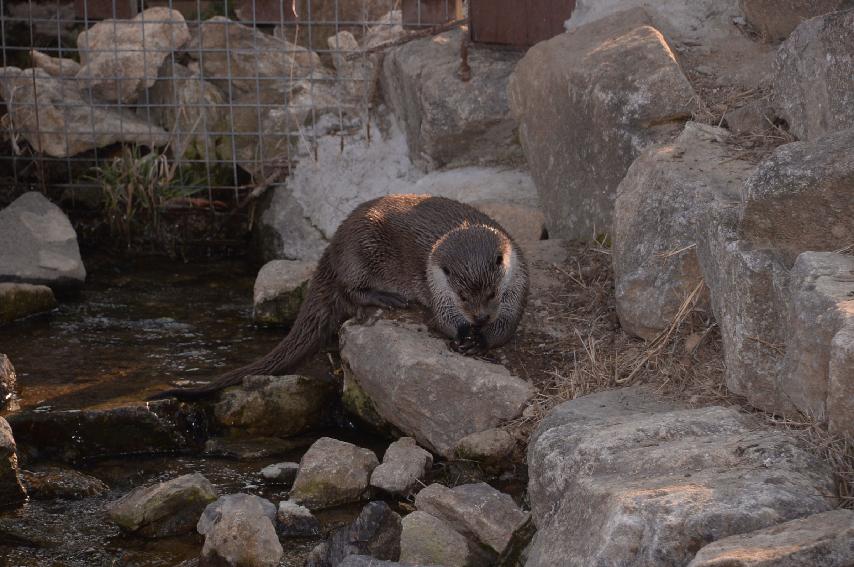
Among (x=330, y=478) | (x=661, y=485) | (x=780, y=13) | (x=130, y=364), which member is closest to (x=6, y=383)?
(x=130, y=364)

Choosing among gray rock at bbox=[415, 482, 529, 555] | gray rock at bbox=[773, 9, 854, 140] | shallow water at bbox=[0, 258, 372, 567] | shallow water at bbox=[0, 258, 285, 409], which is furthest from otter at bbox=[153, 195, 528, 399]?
gray rock at bbox=[773, 9, 854, 140]

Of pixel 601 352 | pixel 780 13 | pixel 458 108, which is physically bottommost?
pixel 601 352

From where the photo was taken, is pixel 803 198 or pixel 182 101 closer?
pixel 803 198

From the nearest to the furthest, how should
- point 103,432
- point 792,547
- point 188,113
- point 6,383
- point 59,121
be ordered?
point 792,547
point 103,432
point 6,383
point 59,121
point 188,113

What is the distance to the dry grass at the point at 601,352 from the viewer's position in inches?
142

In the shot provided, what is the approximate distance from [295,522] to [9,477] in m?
0.98

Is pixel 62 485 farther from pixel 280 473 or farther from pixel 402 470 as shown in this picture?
pixel 402 470

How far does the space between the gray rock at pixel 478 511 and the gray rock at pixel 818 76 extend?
1.53 metres

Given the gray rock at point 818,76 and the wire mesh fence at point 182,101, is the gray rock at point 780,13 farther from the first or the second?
the wire mesh fence at point 182,101

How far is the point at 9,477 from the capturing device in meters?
3.77

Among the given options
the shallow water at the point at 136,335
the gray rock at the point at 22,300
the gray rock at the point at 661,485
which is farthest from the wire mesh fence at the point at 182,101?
the gray rock at the point at 661,485

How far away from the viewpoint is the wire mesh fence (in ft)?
21.7

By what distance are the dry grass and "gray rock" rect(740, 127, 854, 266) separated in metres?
0.10

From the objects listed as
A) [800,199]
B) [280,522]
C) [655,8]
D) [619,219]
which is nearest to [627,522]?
[800,199]
